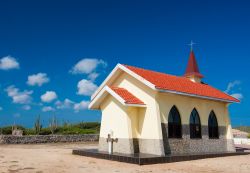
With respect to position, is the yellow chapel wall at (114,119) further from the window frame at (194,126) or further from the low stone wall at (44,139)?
the low stone wall at (44,139)

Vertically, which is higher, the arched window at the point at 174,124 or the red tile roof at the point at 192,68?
the red tile roof at the point at 192,68

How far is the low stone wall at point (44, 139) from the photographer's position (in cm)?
2740

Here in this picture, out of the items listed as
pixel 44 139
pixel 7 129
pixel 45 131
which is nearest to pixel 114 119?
pixel 44 139

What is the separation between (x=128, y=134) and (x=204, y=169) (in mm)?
4942

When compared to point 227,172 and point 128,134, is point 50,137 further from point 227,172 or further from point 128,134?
point 227,172

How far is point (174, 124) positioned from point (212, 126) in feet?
13.5

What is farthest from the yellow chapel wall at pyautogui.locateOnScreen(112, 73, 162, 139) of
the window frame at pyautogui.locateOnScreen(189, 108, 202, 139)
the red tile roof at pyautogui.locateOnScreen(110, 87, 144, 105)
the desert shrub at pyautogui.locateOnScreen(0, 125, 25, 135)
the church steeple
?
the desert shrub at pyautogui.locateOnScreen(0, 125, 25, 135)

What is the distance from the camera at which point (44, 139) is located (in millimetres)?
29719

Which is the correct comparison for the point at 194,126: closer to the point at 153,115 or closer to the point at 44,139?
the point at 153,115

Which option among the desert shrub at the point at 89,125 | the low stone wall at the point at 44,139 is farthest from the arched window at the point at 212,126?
the desert shrub at the point at 89,125

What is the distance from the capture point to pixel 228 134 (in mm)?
20812

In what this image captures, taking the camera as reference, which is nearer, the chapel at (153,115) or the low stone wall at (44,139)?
the chapel at (153,115)

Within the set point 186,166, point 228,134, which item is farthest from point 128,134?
point 228,134

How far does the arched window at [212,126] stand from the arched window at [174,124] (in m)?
3.33
